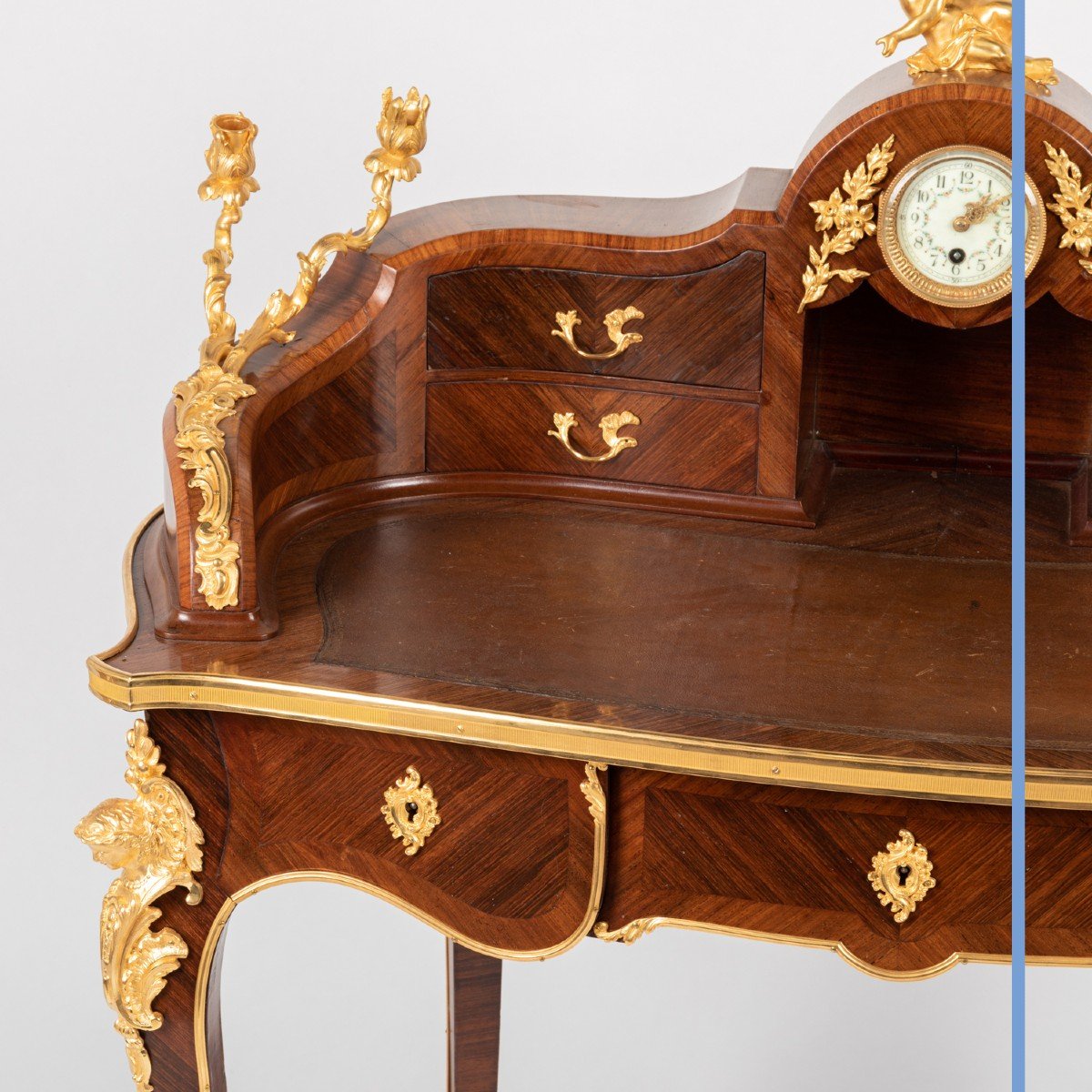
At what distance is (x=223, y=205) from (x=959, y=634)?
3.32 ft

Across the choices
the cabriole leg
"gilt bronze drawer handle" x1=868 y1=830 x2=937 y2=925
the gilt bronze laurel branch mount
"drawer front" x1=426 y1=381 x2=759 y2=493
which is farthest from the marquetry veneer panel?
the cabriole leg

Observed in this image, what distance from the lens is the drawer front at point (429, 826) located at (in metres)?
2.23

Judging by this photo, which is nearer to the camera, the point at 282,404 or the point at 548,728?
the point at 548,728

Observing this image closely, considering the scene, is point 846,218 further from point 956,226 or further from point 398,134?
point 398,134

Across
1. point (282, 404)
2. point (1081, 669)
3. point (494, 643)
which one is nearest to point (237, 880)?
point (494, 643)

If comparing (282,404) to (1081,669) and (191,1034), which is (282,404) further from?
(1081,669)

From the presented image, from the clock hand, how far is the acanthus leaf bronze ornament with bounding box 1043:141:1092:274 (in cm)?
6

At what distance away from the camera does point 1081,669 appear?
2188 millimetres

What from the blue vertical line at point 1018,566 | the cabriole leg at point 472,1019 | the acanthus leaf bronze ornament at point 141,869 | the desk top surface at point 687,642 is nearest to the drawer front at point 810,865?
the desk top surface at point 687,642

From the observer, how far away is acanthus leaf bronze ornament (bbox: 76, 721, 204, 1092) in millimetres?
2307

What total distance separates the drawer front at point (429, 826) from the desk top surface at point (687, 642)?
3.9 inches

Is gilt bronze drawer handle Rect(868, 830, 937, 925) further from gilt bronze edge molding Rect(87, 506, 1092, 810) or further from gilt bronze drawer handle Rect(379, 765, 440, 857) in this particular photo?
gilt bronze drawer handle Rect(379, 765, 440, 857)

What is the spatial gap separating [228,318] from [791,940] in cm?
98

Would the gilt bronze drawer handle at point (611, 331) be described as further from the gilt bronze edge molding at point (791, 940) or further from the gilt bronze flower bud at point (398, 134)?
the gilt bronze edge molding at point (791, 940)
